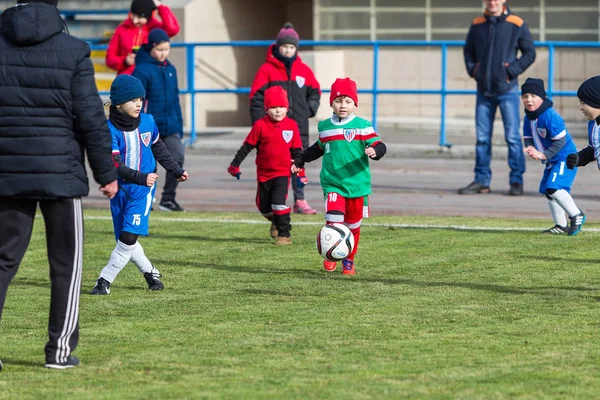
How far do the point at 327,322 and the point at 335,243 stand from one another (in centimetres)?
178

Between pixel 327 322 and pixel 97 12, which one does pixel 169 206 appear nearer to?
pixel 327 322

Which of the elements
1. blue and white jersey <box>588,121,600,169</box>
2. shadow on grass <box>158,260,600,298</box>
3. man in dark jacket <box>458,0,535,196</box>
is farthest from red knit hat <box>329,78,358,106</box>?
man in dark jacket <box>458,0,535,196</box>

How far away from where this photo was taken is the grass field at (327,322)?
6.01 metres

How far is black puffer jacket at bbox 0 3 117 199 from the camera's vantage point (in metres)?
6.25

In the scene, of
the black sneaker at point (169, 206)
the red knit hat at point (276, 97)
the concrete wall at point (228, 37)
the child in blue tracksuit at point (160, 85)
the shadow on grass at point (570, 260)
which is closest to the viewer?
the shadow on grass at point (570, 260)

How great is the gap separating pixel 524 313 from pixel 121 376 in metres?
2.74

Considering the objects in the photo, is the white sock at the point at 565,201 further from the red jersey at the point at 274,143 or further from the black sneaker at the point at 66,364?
the black sneaker at the point at 66,364

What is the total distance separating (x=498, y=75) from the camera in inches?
595

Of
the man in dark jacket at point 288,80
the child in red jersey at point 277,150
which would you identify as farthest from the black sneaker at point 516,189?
the child in red jersey at point 277,150

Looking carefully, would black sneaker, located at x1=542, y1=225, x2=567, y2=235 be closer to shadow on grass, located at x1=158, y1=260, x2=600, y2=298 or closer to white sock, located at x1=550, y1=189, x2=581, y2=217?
white sock, located at x1=550, y1=189, x2=581, y2=217

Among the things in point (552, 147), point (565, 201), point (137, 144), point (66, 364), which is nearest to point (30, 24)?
point (66, 364)

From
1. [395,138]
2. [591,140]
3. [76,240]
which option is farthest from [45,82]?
[395,138]

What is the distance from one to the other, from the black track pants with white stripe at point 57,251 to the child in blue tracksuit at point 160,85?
672 centimetres

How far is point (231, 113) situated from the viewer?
2477 cm
